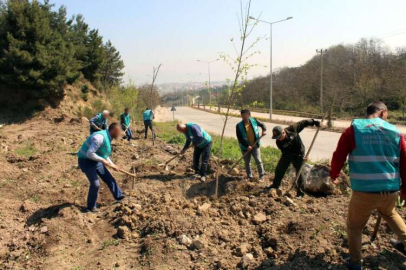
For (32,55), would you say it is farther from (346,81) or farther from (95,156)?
(346,81)

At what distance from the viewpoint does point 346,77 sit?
3064 centimetres

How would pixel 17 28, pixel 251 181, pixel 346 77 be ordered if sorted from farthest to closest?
pixel 346 77, pixel 17 28, pixel 251 181

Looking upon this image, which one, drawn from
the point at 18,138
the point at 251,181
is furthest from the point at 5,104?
the point at 251,181

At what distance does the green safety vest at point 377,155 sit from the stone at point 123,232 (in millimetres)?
2938

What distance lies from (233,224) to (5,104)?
56.5ft

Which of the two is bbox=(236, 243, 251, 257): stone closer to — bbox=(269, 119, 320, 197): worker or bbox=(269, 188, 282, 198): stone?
bbox=(269, 188, 282, 198): stone

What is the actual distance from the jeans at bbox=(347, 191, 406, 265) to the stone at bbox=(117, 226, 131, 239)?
8.99ft

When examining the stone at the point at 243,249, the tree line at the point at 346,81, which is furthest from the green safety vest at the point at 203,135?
the tree line at the point at 346,81

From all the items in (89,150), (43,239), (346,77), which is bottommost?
(43,239)

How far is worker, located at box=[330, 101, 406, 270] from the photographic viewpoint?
9.07ft

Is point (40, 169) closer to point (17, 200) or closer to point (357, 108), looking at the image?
point (17, 200)

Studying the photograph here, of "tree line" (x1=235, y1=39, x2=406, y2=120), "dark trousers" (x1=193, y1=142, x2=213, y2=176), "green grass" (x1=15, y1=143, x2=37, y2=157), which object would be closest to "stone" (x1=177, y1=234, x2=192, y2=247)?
"dark trousers" (x1=193, y1=142, x2=213, y2=176)

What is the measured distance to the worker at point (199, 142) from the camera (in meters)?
6.27

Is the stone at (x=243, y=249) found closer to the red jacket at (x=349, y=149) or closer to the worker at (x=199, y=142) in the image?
the red jacket at (x=349, y=149)
